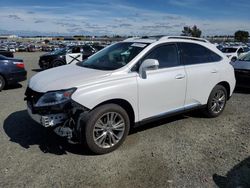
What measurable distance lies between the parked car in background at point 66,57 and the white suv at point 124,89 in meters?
9.86

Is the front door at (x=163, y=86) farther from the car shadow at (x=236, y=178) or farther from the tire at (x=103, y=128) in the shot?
the car shadow at (x=236, y=178)

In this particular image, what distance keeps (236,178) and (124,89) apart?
2005mm

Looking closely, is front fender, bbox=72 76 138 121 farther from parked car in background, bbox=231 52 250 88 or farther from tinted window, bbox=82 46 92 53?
tinted window, bbox=82 46 92 53

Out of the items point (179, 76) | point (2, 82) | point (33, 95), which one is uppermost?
point (179, 76)

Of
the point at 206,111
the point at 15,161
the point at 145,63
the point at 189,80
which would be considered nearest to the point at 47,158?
the point at 15,161

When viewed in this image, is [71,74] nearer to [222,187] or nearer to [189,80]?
[189,80]

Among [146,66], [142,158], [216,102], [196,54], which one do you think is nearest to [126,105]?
[146,66]

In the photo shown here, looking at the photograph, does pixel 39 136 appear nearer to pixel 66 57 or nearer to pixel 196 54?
pixel 196 54

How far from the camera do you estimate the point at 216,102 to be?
5.85 metres

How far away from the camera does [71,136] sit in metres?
3.90

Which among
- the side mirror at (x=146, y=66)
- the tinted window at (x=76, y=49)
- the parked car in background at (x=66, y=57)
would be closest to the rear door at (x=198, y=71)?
the side mirror at (x=146, y=66)

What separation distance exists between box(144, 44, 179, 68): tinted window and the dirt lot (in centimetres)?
130

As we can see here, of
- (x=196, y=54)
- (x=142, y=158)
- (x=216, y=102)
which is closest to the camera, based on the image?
(x=142, y=158)

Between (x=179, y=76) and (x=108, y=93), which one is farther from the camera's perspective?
(x=179, y=76)
